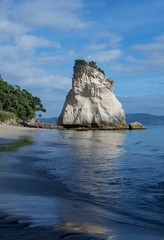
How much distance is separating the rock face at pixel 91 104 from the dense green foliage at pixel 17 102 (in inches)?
361

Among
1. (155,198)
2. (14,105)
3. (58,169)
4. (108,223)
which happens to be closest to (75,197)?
(155,198)

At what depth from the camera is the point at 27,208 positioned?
5141 millimetres

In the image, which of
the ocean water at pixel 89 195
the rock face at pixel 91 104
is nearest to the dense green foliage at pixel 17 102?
the rock face at pixel 91 104

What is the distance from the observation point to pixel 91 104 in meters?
Result: 68.9

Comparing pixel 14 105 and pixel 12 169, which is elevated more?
pixel 14 105

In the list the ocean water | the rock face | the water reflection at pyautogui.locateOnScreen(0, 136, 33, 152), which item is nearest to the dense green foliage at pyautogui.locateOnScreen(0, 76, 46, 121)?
the rock face

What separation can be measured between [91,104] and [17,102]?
15.1 metres

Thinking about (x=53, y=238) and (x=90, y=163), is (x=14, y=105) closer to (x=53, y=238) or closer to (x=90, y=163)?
(x=90, y=163)

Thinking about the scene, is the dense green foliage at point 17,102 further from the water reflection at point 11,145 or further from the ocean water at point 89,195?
the ocean water at point 89,195

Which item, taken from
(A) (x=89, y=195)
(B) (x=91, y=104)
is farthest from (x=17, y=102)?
(A) (x=89, y=195)

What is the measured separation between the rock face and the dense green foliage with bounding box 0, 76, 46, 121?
9.16 m

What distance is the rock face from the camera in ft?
218

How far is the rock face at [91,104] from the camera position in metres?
66.6

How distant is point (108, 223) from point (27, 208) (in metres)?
1.24
